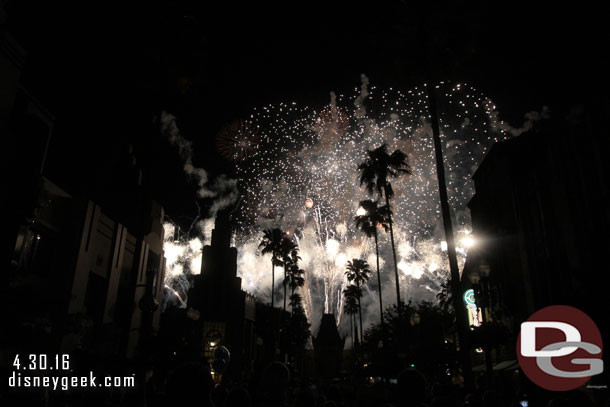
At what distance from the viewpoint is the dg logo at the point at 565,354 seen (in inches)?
639

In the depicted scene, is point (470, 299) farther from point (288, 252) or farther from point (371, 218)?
point (288, 252)

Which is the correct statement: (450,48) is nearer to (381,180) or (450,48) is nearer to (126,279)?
(381,180)

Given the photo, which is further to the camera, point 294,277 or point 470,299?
point 294,277

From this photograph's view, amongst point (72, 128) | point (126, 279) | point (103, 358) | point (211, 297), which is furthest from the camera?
point (211, 297)

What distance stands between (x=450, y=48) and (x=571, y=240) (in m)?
11.0

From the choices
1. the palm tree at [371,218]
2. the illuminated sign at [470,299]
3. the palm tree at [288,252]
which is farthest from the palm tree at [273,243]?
the illuminated sign at [470,299]

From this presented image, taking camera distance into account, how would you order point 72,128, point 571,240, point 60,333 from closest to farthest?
point 571,240
point 60,333
point 72,128

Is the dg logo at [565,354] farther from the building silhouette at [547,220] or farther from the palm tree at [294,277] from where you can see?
the palm tree at [294,277]

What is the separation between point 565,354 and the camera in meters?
16.2

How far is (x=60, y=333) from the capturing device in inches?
1016

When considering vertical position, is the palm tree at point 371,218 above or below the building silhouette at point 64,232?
above

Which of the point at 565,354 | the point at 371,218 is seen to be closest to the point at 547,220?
the point at 565,354

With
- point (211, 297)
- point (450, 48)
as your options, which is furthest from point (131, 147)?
point (211, 297)

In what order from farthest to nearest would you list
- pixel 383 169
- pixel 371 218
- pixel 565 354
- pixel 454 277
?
pixel 371 218 → pixel 383 169 → pixel 454 277 → pixel 565 354
